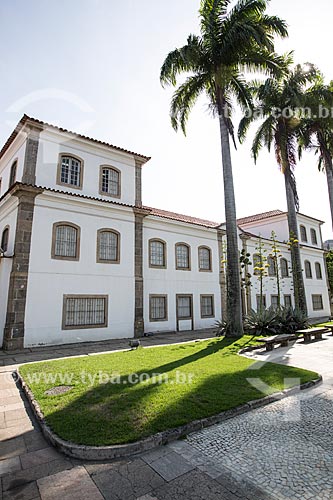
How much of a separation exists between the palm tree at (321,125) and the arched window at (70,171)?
14.5m

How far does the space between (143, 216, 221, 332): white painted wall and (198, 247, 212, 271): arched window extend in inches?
11.6

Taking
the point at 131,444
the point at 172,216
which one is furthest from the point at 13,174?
the point at 131,444

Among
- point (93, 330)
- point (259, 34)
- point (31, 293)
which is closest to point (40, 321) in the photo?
point (31, 293)

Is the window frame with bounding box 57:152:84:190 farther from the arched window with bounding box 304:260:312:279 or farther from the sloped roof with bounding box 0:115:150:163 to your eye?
the arched window with bounding box 304:260:312:279

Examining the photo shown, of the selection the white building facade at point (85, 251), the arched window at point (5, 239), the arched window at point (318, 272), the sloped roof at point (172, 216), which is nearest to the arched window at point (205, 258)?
the white building facade at point (85, 251)

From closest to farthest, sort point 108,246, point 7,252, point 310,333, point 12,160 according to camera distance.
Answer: point 310,333
point 7,252
point 108,246
point 12,160

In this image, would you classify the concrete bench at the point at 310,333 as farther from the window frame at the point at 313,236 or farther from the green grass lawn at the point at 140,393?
the window frame at the point at 313,236

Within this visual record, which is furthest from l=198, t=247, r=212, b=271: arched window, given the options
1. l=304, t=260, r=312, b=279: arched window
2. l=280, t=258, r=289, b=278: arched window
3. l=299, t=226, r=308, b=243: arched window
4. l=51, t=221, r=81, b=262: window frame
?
l=299, t=226, r=308, b=243: arched window

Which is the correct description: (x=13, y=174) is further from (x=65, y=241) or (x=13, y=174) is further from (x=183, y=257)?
(x=183, y=257)

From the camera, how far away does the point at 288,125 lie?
17734 millimetres

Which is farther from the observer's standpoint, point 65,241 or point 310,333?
point 65,241

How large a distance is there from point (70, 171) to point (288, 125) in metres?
13.7

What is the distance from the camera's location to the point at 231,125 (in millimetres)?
13703

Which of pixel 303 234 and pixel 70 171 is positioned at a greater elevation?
pixel 303 234
